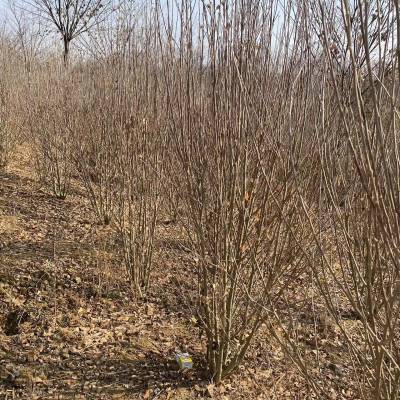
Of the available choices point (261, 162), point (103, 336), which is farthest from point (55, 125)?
point (261, 162)

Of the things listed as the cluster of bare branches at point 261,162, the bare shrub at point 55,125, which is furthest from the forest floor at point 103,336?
the bare shrub at point 55,125

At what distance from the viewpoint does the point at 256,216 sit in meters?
2.27

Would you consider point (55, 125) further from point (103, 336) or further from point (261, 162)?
point (261, 162)

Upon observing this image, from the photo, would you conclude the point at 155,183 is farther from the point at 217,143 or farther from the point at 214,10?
the point at 214,10

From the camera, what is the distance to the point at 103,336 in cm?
304

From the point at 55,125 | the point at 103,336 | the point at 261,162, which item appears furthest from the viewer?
the point at 55,125

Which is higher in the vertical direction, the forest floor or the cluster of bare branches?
the cluster of bare branches

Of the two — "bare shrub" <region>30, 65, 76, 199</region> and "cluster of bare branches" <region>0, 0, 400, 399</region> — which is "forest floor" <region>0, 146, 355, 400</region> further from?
"bare shrub" <region>30, 65, 76, 199</region>

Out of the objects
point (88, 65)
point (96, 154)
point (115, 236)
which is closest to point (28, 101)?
point (88, 65)

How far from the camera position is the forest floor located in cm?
256

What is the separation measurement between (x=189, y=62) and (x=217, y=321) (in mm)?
1504

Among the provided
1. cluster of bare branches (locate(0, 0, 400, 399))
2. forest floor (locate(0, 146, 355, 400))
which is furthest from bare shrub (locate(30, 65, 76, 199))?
cluster of bare branches (locate(0, 0, 400, 399))

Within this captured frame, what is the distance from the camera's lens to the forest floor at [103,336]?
8.39ft

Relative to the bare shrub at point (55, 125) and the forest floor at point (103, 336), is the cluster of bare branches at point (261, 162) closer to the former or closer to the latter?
the forest floor at point (103, 336)
